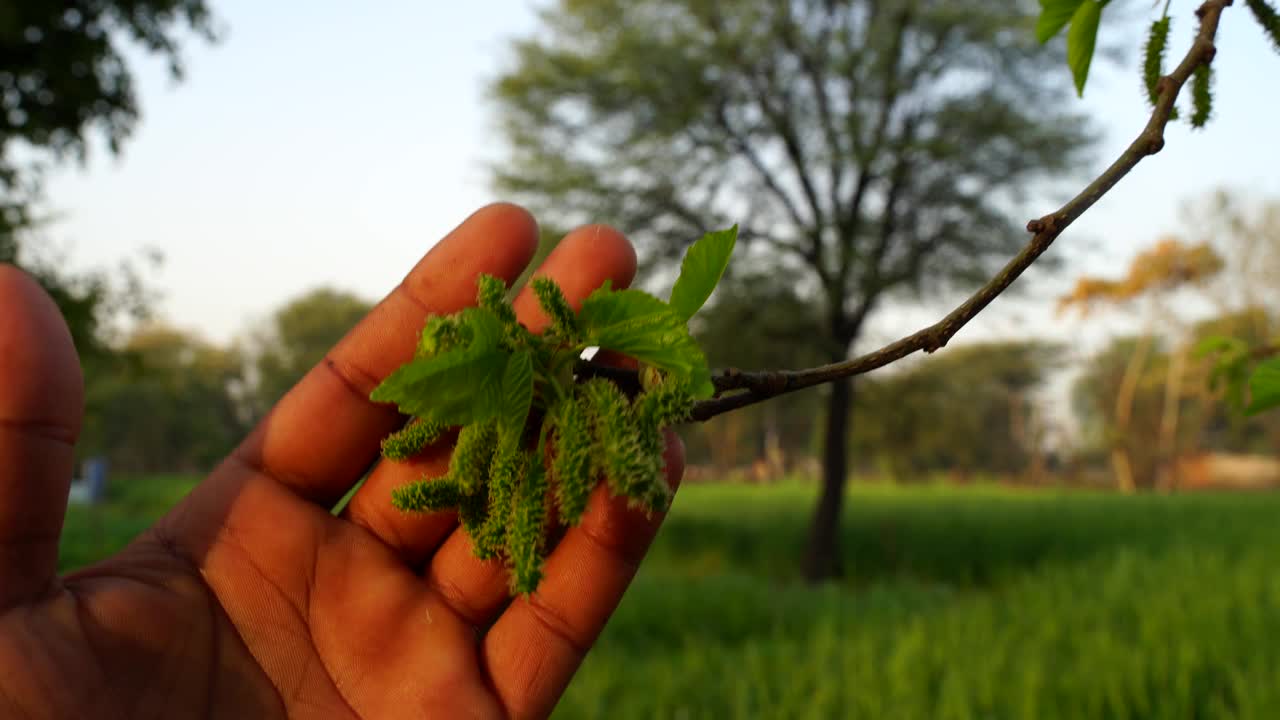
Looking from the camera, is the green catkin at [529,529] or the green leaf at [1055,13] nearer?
the green catkin at [529,529]

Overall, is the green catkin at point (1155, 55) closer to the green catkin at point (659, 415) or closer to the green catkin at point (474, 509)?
the green catkin at point (659, 415)

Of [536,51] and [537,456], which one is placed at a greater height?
[536,51]

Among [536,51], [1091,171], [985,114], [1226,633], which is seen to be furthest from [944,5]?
[1226,633]

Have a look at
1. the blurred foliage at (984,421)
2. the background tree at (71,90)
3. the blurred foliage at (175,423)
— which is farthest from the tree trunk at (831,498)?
the blurred foliage at (175,423)

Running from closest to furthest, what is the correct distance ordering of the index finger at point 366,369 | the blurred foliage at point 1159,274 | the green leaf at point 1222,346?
the index finger at point 366,369
the green leaf at point 1222,346
the blurred foliage at point 1159,274

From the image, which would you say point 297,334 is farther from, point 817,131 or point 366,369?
point 366,369

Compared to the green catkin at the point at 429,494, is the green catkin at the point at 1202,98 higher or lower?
higher

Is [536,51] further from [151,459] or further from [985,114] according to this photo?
[151,459]
